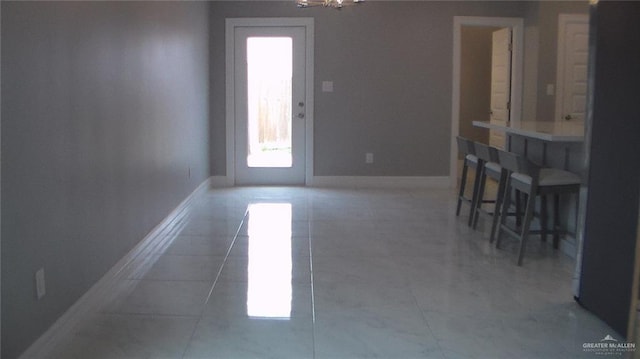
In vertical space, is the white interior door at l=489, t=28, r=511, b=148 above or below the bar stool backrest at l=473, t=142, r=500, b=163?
above

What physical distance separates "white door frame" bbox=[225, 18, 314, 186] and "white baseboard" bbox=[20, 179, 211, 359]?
2.17 metres

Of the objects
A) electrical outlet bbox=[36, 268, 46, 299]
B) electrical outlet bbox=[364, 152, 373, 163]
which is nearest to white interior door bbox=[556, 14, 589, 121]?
electrical outlet bbox=[364, 152, 373, 163]

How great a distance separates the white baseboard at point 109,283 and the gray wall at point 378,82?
262cm

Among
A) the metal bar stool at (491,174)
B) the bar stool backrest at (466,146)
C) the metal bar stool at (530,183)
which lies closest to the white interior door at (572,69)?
the bar stool backrest at (466,146)

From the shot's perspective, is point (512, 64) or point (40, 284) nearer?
point (40, 284)

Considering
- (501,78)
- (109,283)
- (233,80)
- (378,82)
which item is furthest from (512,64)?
(109,283)

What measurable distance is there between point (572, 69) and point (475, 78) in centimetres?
256

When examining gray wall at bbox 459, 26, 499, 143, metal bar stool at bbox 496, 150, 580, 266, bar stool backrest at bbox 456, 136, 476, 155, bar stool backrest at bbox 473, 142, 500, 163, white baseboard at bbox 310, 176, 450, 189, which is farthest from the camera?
gray wall at bbox 459, 26, 499, 143

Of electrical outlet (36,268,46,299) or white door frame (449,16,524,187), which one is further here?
white door frame (449,16,524,187)

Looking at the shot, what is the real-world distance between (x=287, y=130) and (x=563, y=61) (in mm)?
3353

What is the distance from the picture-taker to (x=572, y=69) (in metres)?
7.77

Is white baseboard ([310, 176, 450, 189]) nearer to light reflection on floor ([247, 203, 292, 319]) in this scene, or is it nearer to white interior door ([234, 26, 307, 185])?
white interior door ([234, 26, 307, 185])

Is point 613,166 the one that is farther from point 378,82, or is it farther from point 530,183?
point 378,82

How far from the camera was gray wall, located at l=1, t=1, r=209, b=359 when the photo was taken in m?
2.50
